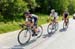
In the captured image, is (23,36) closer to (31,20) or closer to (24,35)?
(24,35)

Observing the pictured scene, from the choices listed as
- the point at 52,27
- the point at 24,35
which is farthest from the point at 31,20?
the point at 52,27

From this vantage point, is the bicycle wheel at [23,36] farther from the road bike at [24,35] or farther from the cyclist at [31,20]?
the cyclist at [31,20]

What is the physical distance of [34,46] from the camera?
496 inches

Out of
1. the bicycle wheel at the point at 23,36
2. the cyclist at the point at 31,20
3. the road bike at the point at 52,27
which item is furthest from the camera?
the road bike at the point at 52,27

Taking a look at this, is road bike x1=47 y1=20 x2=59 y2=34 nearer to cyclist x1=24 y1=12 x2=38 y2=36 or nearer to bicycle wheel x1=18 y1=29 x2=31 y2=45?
cyclist x1=24 y1=12 x2=38 y2=36

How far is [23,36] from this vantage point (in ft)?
43.2

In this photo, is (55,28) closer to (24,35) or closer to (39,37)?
(39,37)

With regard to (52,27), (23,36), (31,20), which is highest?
(31,20)

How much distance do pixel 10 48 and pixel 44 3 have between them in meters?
38.4

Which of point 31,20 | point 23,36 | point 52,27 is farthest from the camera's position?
point 52,27

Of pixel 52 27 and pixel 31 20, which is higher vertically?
pixel 31 20

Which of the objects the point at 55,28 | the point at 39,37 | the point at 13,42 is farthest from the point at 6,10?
the point at 13,42

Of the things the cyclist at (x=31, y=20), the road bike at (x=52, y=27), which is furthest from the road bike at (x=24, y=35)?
the road bike at (x=52, y=27)

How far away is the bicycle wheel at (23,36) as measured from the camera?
13.0 metres
